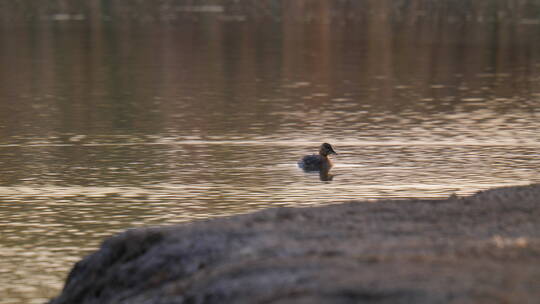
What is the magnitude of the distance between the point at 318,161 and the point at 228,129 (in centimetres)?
316

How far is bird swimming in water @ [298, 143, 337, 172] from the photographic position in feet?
42.9

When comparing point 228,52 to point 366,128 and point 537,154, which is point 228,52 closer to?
point 366,128

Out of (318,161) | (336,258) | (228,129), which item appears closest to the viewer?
(336,258)

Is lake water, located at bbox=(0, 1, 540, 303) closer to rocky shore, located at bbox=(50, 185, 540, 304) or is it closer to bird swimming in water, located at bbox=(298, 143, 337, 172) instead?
bird swimming in water, located at bbox=(298, 143, 337, 172)

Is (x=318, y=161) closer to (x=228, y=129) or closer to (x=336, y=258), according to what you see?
(x=228, y=129)

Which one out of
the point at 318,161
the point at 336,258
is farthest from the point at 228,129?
the point at 336,258

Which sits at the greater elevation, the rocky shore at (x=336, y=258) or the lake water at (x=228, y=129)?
the rocky shore at (x=336, y=258)

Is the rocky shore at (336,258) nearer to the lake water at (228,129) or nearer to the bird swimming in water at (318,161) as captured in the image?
the lake water at (228,129)

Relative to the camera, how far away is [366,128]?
16.3 metres

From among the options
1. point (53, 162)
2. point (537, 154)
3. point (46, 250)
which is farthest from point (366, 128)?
point (46, 250)

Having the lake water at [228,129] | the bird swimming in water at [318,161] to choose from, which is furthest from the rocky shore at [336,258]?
the bird swimming in water at [318,161]

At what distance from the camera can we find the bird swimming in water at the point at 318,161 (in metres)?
13.1

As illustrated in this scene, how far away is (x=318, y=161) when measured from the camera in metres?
13.2

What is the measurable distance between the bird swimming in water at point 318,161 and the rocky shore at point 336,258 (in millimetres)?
4712
